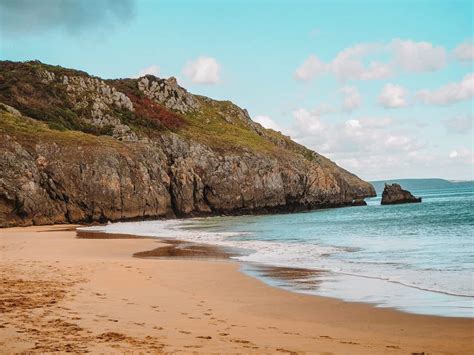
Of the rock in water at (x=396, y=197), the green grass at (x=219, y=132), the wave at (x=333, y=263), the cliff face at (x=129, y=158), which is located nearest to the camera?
the wave at (x=333, y=263)

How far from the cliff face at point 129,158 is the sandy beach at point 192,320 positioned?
4015 cm

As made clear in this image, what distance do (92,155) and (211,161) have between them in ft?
78.4

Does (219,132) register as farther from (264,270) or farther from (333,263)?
(264,270)

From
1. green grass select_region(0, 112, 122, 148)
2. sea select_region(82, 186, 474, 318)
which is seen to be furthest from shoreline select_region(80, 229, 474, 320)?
green grass select_region(0, 112, 122, 148)

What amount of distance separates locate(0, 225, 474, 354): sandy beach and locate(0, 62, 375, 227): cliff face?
40147 millimetres

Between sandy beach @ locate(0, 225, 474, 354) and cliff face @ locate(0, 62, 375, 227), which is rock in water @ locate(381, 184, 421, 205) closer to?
cliff face @ locate(0, 62, 375, 227)

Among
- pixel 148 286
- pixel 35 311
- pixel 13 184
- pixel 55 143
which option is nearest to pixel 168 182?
pixel 55 143

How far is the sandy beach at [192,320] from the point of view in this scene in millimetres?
7527

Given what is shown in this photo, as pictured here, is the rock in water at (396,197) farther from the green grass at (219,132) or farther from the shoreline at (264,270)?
the shoreline at (264,270)

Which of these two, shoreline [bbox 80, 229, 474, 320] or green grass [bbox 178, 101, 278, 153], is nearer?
shoreline [bbox 80, 229, 474, 320]

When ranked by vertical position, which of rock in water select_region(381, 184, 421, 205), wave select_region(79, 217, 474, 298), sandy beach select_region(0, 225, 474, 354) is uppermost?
rock in water select_region(381, 184, 421, 205)

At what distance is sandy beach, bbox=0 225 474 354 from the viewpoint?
7527mm

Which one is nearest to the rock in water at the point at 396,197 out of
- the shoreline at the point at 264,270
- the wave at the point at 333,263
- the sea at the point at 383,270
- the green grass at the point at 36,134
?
the green grass at the point at 36,134

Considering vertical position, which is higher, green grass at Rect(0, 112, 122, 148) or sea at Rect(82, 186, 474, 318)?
green grass at Rect(0, 112, 122, 148)
